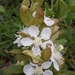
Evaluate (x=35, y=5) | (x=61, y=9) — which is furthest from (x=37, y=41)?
(x=61, y=9)

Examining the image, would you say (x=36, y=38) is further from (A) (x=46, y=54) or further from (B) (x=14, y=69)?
(B) (x=14, y=69)

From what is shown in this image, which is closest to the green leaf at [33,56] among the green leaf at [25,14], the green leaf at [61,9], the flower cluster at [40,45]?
the flower cluster at [40,45]

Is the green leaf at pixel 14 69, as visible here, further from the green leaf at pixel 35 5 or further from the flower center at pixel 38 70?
the green leaf at pixel 35 5

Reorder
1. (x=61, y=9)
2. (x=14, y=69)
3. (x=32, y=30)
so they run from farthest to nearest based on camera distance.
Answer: (x=61, y=9), (x=14, y=69), (x=32, y=30)

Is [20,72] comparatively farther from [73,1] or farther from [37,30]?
[73,1]

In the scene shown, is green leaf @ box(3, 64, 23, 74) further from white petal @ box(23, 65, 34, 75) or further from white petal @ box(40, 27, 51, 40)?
white petal @ box(40, 27, 51, 40)

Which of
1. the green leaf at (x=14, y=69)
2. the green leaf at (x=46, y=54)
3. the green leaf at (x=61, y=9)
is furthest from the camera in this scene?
the green leaf at (x=61, y=9)

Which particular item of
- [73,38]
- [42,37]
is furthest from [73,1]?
[42,37]
